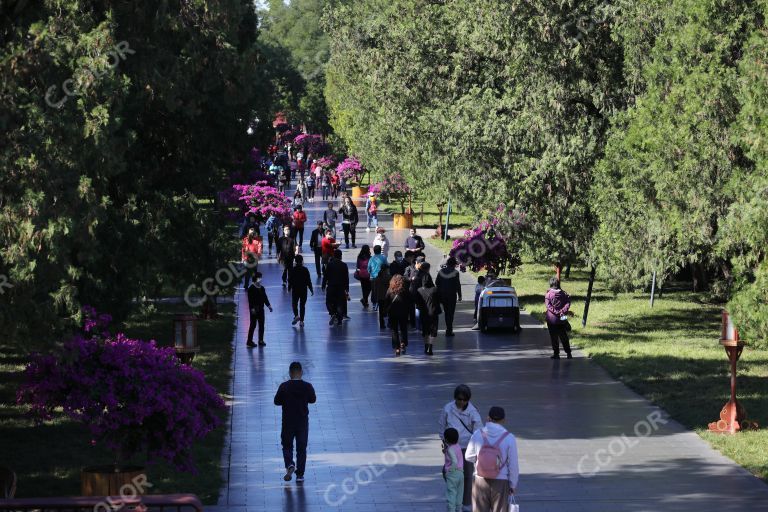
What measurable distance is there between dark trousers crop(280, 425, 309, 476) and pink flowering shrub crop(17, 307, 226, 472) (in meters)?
1.54

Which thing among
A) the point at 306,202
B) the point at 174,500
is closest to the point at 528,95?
the point at 174,500

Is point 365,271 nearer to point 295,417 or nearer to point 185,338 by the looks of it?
point 185,338

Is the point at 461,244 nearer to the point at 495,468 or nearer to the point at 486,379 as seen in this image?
the point at 486,379

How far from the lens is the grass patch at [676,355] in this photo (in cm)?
1789

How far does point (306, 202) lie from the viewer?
224ft

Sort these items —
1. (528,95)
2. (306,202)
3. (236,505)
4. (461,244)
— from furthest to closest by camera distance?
(306,202)
(461,244)
(528,95)
(236,505)

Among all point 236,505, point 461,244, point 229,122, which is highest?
point 229,122

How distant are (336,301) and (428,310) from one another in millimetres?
4066

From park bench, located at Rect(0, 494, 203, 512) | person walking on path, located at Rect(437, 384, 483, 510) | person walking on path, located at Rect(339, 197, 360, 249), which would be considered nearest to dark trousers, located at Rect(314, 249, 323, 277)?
person walking on path, located at Rect(339, 197, 360, 249)

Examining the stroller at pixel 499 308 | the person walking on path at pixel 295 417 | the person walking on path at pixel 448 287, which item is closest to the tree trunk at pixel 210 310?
the person walking on path at pixel 448 287

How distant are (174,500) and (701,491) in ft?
20.5

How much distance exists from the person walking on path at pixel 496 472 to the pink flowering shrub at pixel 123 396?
9.38 ft

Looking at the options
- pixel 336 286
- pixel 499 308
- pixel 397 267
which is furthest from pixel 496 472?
pixel 397 267

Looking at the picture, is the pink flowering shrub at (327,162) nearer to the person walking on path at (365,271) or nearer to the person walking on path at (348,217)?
the person walking on path at (348,217)
